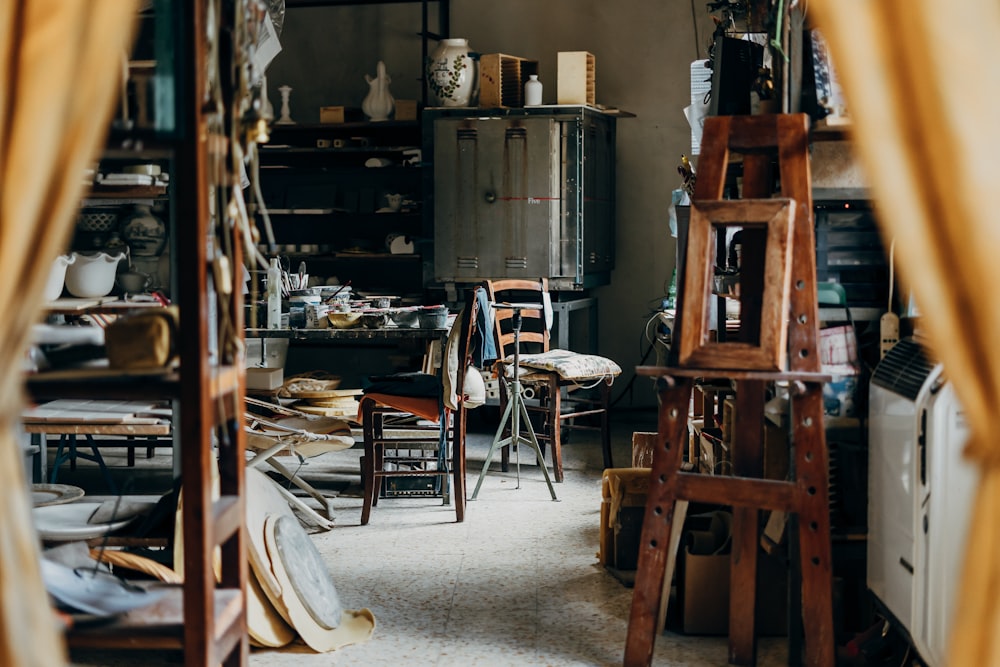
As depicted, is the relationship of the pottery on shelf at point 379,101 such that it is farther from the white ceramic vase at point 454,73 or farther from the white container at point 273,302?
the white container at point 273,302

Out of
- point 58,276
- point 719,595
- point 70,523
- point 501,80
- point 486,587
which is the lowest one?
point 486,587

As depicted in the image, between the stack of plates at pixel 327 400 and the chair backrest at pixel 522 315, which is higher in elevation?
the chair backrest at pixel 522 315

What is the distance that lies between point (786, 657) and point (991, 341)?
1933mm

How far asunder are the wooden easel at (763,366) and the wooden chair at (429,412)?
71.0 inches

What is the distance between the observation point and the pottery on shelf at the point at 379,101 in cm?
759

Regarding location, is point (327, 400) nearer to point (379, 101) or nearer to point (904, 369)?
point (379, 101)

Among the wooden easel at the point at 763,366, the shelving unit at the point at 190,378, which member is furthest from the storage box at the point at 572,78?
the shelving unit at the point at 190,378

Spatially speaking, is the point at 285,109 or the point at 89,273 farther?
the point at 285,109

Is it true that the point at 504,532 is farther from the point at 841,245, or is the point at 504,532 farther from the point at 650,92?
the point at 650,92

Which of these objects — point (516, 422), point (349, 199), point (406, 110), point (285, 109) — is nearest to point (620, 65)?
point (406, 110)

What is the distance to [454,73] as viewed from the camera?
7.16 m

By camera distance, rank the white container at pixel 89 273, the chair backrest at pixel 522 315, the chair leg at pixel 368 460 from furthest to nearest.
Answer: the chair backrest at pixel 522 315 < the chair leg at pixel 368 460 < the white container at pixel 89 273

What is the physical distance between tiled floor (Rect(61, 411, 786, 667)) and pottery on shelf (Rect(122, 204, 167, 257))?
1498mm

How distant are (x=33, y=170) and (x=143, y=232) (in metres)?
3.15
